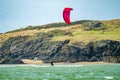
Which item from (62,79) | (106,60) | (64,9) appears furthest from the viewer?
(106,60)

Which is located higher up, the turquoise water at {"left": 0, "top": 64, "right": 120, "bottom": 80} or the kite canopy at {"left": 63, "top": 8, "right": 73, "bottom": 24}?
the kite canopy at {"left": 63, "top": 8, "right": 73, "bottom": 24}

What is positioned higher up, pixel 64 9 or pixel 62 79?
pixel 64 9

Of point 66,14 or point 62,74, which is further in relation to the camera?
point 62,74

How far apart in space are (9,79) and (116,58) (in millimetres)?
137795

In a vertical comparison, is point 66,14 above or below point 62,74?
above

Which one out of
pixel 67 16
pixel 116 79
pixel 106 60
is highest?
pixel 67 16

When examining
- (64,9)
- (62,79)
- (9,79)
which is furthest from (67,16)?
(9,79)

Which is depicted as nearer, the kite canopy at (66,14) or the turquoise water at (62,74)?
the kite canopy at (66,14)

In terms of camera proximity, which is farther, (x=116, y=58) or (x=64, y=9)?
(x=116, y=58)

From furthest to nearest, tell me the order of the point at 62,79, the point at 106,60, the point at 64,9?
1. the point at 106,60
2. the point at 62,79
3. the point at 64,9

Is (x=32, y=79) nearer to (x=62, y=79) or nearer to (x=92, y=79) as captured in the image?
(x=62, y=79)

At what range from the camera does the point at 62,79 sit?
6325cm

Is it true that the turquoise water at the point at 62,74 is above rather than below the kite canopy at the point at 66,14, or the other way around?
below

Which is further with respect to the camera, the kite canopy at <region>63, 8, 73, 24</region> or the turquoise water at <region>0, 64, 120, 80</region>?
the turquoise water at <region>0, 64, 120, 80</region>
